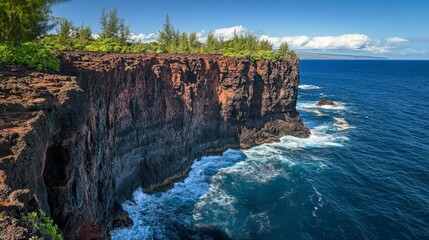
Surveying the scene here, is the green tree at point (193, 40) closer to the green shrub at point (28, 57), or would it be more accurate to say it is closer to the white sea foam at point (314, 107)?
the white sea foam at point (314, 107)

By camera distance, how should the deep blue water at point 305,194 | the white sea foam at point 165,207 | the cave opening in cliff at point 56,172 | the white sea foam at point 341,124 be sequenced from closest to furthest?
1. the cave opening in cliff at point 56,172
2. the white sea foam at point 165,207
3. the deep blue water at point 305,194
4. the white sea foam at point 341,124

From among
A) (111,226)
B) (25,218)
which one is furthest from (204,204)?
(25,218)

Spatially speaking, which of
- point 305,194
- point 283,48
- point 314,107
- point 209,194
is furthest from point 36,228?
point 314,107

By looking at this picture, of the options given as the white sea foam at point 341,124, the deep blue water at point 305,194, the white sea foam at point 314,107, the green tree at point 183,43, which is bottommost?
the deep blue water at point 305,194

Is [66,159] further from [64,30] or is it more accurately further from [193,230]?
[64,30]

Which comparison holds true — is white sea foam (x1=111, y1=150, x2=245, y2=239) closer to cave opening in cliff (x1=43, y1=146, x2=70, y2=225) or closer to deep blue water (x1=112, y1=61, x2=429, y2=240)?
deep blue water (x1=112, y1=61, x2=429, y2=240)

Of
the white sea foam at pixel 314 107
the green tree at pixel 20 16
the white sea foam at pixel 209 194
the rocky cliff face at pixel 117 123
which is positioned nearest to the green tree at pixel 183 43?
the rocky cliff face at pixel 117 123
